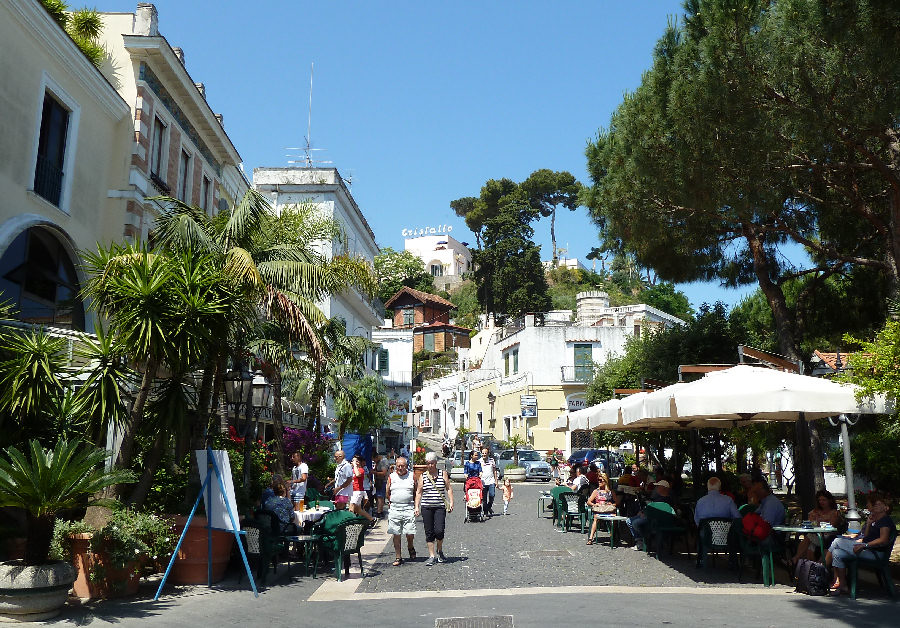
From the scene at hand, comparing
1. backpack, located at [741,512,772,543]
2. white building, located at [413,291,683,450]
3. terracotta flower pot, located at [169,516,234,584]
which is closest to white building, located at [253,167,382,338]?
white building, located at [413,291,683,450]

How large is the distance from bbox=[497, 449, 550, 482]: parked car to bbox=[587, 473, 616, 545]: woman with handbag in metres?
21.5

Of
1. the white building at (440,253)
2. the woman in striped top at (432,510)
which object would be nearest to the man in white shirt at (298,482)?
the woman in striped top at (432,510)

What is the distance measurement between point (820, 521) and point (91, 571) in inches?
335

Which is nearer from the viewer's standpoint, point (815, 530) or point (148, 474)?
point (815, 530)

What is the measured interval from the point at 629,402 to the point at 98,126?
11.7 m

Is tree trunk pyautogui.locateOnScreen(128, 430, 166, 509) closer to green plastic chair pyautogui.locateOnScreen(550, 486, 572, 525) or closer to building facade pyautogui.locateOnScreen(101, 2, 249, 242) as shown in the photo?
building facade pyautogui.locateOnScreen(101, 2, 249, 242)

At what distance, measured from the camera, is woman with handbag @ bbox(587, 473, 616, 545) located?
13.7 metres

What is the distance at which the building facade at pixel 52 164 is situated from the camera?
12648 mm

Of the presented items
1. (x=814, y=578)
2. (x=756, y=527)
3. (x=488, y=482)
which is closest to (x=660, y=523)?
(x=756, y=527)

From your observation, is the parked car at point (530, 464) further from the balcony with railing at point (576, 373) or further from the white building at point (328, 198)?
→ the white building at point (328, 198)

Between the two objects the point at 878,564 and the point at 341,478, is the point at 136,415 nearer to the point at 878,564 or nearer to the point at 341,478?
the point at 341,478

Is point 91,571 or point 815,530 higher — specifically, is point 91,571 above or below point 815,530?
below

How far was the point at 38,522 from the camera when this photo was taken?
7559 mm

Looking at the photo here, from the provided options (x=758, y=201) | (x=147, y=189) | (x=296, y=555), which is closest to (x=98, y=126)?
(x=147, y=189)
